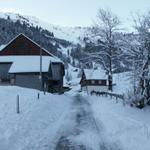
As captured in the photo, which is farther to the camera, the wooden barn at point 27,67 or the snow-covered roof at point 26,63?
the snow-covered roof at point 26,63

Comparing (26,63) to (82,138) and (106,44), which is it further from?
(82,138)

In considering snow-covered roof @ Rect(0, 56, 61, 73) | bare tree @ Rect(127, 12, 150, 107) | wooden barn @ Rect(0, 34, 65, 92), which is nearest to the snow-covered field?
bare tree @ Rect(127, 12, 150, 107)

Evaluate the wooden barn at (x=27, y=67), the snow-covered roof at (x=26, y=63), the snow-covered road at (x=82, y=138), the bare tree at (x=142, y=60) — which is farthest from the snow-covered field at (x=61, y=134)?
the snow-covered roof at (x=26, y=63)

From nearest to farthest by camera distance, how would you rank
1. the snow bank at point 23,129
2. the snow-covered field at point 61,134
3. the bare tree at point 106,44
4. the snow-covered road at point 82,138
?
the snow bank at point 23,129 < the snow-covered field at point 61,134 < the snow-covered road at point 82,138 < the bare tree at point 106,44

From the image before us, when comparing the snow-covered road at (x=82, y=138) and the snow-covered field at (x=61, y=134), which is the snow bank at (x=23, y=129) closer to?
the snow-covered field at (x=61, y=134)

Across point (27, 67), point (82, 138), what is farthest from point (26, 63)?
point (82, 138)

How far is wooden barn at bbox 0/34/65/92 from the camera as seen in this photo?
2287 inches

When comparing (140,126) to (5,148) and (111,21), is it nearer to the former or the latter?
(5,148)

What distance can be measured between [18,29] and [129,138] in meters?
176

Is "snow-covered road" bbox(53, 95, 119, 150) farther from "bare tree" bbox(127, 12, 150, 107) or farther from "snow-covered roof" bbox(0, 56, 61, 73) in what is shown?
"snow-covered roof" bbox(0, 56, 61, 73)

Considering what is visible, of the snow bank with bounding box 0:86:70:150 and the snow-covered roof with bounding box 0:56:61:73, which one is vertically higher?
the snow-covered roof with bounding box 0:56:61:73

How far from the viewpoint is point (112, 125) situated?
18.2 m

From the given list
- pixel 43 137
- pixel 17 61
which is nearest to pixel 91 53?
pixel 17 61

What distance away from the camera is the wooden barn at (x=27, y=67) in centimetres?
5809
